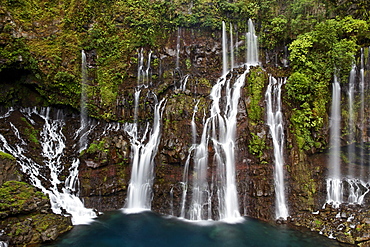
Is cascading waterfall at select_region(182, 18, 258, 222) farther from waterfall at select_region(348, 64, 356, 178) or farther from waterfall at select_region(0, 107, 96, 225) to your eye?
waterfall at select_region(348, 64, 356, 178)

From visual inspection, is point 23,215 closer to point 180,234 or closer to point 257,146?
point 180,234

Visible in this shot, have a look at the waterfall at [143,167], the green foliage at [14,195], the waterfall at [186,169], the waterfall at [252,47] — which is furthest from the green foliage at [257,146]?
the green foliage at [14,195]

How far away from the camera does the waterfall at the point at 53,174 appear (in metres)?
12.5

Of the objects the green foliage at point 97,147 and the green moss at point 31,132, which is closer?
the green moss at point 31,132

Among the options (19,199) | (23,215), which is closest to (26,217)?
(23,215)

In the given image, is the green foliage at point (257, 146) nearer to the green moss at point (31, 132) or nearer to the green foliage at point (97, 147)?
the green foliage at point (97, 147)

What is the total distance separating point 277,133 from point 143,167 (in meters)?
8.23

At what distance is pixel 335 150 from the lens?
14.4m

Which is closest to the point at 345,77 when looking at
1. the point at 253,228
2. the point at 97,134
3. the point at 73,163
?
the point at 253,228

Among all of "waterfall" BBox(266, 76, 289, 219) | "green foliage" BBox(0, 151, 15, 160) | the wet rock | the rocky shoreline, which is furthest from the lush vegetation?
the wet rock

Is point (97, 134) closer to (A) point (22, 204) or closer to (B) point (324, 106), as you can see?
(A) point (22, 204)

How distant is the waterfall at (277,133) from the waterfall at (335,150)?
2.79 meters

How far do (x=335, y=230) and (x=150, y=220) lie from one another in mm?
8947

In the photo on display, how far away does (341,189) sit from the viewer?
13.5 meters
